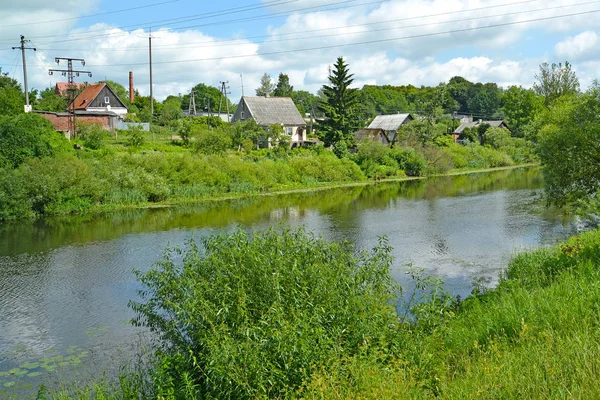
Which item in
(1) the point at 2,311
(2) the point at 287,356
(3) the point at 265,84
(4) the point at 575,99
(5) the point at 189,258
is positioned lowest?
(1) the point at 2,311

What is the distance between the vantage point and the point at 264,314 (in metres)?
8.02

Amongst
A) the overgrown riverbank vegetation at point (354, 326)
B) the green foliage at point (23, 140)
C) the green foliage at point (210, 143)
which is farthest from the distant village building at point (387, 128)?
the overgrown riverbank vegetation at point (354, 326)

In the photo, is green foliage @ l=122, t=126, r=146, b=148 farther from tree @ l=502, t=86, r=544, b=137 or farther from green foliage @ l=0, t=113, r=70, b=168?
tree @ l=502, t=86, r=544, b=137

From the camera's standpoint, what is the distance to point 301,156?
4431 cm

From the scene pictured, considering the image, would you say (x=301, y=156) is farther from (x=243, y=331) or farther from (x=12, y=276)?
(x=243, y=331)

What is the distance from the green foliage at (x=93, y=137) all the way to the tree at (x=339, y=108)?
20695 millimetres

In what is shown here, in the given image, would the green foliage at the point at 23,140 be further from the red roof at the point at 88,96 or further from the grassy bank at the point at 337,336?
the red roof at the point at 88,96

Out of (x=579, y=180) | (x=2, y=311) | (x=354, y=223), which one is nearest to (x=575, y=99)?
(x=579, y=180)

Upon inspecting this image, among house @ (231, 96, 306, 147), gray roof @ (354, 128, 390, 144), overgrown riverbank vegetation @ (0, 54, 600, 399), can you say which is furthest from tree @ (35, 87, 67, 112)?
overgrown riverbank vegetation @ (0, 54, 600, 399)

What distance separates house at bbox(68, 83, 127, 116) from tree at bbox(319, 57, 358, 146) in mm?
22125

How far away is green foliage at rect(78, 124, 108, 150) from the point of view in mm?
37500

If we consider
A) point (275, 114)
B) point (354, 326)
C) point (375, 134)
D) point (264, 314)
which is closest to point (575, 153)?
point (354, 326)

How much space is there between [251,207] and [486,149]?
40.2 m

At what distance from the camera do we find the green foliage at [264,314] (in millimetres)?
7094
